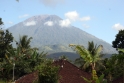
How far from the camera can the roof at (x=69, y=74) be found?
20.4 metres

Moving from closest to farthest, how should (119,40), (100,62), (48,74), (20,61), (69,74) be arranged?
(48,74) < (69,74) < (100,62) < (20,61) < (119,40)

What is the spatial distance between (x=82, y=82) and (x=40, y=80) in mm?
5254

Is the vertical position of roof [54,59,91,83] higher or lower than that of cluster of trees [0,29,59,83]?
lower

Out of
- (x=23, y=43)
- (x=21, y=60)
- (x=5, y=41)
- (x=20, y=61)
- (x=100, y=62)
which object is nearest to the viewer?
(x=100, y=62)

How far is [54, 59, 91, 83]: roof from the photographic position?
67.0ft

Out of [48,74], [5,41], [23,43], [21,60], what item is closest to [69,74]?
[48,74]

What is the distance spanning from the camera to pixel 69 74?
21.2 m

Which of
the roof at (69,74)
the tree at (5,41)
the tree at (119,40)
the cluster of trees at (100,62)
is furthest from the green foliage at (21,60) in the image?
the tree at (119,40)

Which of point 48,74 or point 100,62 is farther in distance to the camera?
point 100,62

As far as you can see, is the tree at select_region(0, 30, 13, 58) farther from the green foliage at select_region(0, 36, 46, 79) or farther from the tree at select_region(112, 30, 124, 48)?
the tree at select_region(112, 30, 124, 48)

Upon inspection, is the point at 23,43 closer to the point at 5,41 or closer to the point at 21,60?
the point at 21,60

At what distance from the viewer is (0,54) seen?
122 ft

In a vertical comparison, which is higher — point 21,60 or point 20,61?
point 21,60

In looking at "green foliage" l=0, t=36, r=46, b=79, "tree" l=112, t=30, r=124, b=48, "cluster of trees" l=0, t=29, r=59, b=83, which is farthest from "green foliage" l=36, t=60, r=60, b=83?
"tree" l=112, t=30, r=124, b=48
